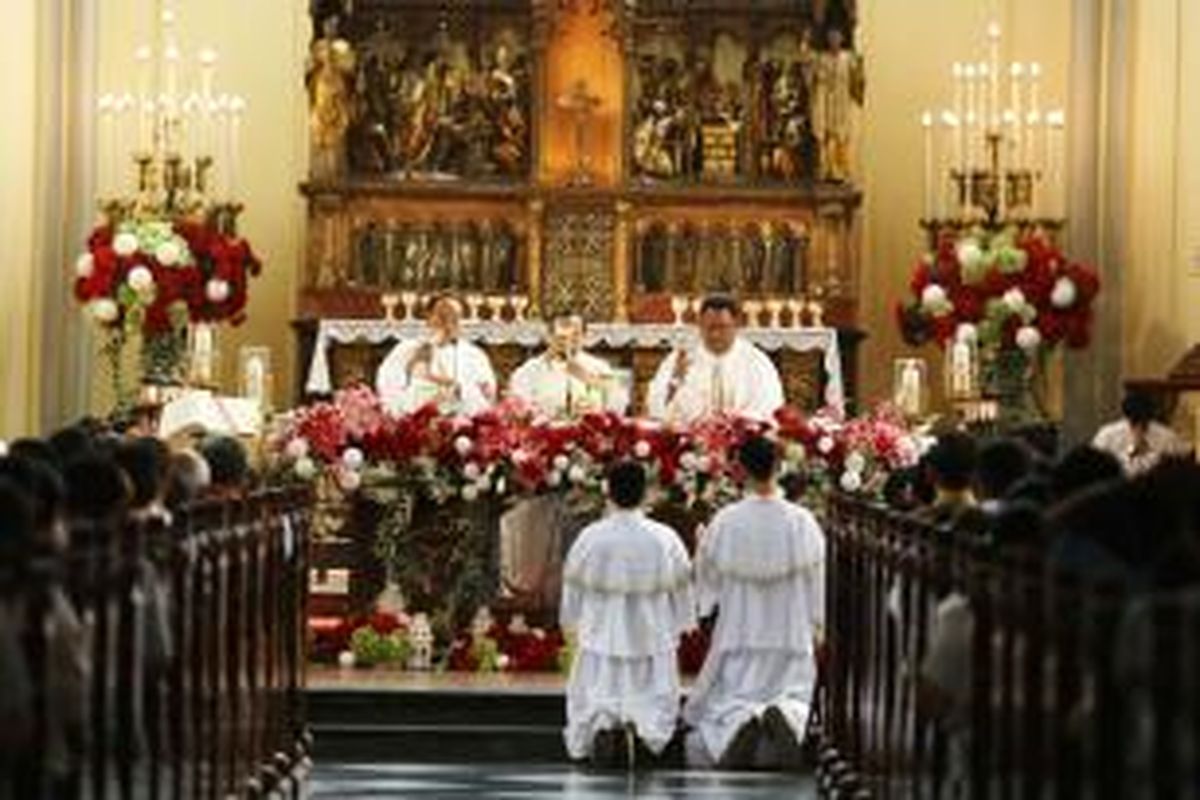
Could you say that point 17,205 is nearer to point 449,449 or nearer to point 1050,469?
point 449,449

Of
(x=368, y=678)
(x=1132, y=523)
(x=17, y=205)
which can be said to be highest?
(x=17, y=205)

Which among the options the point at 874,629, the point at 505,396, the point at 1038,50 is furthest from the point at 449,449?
the point at 1038,50

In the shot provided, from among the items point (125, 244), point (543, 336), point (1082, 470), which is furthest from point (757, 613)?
point (125, 244)

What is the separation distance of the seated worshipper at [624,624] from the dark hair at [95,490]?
572cm

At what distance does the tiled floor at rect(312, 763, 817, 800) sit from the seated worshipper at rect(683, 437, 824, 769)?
0.23 meters

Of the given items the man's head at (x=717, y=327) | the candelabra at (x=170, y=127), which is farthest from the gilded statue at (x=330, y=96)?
the man's head at (x=717, y=327)

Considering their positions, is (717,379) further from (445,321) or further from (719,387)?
(445,321)

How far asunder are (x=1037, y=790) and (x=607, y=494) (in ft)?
30.1

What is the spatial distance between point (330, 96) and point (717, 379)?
473 centimetres

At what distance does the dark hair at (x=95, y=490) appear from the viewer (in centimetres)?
1078

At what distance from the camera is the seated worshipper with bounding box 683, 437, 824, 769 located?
54.3 feet

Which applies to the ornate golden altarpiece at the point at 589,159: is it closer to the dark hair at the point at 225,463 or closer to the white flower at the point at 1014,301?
the white flower at the point at 1014,301

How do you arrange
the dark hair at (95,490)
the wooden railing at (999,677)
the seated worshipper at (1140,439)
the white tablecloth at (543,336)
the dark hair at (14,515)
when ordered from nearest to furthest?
the wooden railing at (999,677) → the dark hair at (14,515) → the dark hair at (95,490) → the seated worshipper at (1140,439) → the white tablecloth at (543,336)

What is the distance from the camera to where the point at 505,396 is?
67.1 feet
